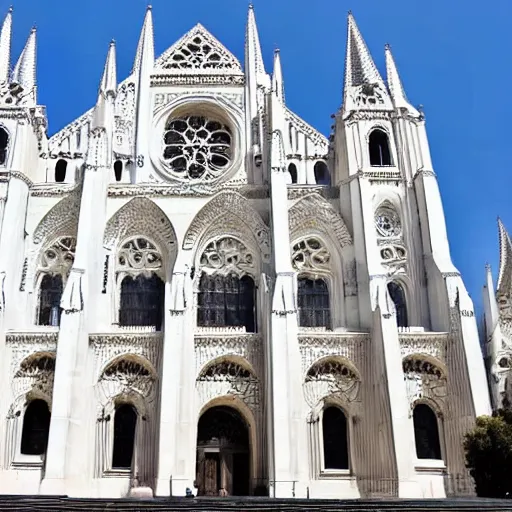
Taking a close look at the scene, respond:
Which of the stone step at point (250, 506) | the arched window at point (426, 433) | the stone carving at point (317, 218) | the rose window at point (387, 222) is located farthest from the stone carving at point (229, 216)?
the stone step at point (250, 506)

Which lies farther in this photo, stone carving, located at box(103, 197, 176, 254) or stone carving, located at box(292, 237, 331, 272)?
stone carving, located at box(292, 237, 331, 272)

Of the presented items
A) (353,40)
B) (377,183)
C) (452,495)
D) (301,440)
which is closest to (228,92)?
(353,40)

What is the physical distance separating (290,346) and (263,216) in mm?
6283

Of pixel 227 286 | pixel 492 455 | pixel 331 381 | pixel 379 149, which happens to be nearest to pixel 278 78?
pixel 379 149

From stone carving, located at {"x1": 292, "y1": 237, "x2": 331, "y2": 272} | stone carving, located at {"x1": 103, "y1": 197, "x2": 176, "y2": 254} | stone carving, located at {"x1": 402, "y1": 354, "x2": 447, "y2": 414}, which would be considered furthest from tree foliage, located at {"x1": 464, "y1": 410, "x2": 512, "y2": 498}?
stone carving, located at {"x1": 103, "y1": 197, "x2": 176, "y2": 254}

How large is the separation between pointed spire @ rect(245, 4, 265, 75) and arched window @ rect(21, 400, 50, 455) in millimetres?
17648

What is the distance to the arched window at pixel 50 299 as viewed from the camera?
982 inches

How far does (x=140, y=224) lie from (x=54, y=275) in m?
3.83

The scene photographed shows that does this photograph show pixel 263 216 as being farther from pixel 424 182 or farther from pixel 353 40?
pixel 353 40

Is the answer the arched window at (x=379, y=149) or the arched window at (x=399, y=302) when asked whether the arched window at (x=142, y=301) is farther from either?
the arched window at (x=379, y=149)

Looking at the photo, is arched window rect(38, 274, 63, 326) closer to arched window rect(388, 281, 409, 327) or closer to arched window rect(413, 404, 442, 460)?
arched window rect(388, 281, 409, 327)

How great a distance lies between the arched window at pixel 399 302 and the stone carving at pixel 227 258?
5373 millimetres

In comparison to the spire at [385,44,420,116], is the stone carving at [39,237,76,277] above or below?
below

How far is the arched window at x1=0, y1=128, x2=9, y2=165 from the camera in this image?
26595mm
